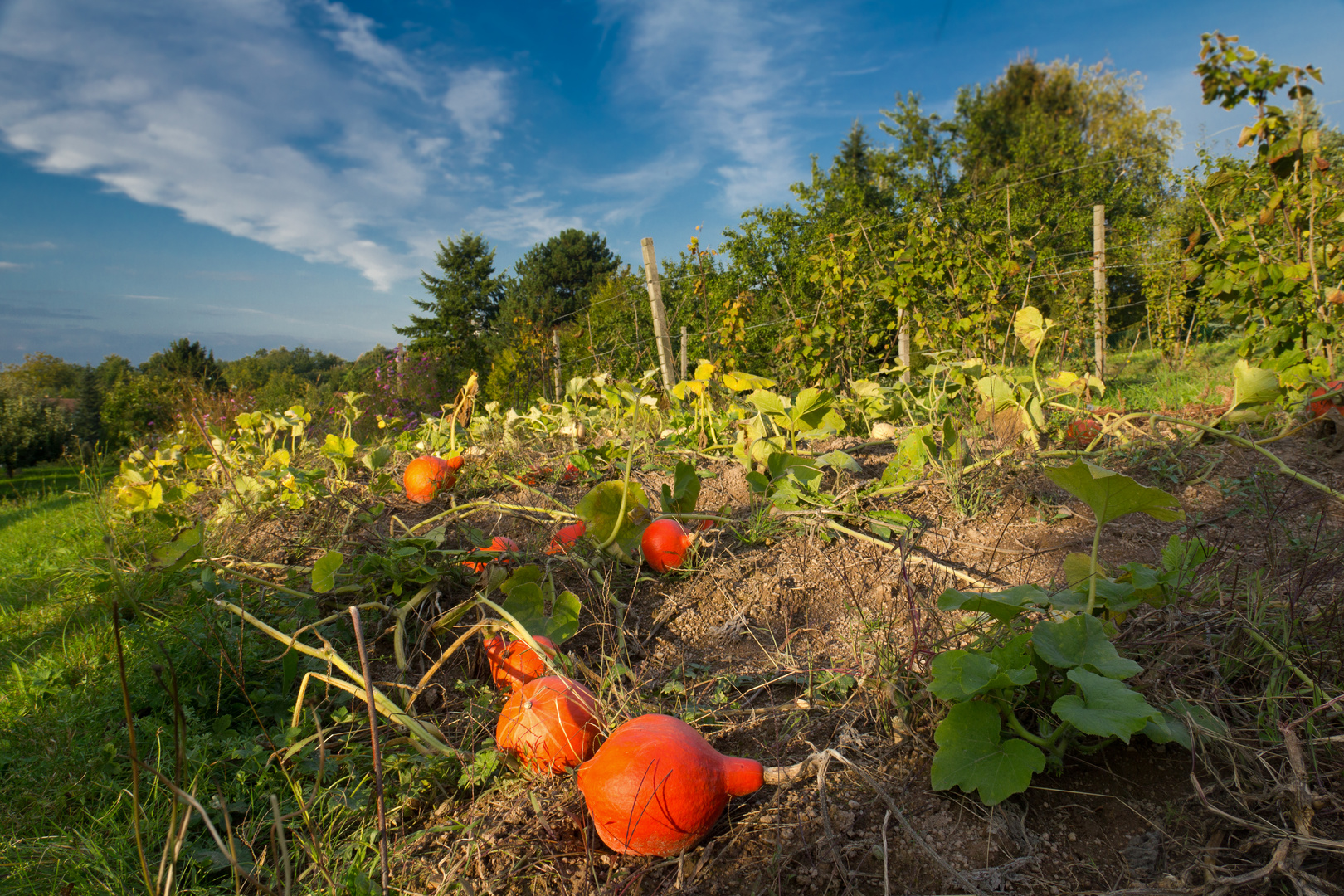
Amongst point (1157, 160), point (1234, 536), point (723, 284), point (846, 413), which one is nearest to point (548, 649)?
point (1234, 536)

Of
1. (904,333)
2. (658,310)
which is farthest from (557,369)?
(904,333)

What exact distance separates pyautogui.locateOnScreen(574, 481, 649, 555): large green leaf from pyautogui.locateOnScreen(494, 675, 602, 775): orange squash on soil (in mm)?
525

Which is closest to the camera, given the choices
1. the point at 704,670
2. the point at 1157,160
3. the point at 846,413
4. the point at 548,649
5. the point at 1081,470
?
the point at 1081,470

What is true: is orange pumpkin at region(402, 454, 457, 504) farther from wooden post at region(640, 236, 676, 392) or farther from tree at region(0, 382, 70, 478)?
tree at region(0, 382, 70, 478)

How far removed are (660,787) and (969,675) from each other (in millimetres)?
415

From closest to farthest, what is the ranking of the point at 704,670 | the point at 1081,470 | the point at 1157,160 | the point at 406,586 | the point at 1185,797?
the point at 1185,797 < the point at 1081,470 < the point at 704,670 < the point at 406,586 < the point at 1157,160

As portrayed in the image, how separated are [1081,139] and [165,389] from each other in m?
28.2

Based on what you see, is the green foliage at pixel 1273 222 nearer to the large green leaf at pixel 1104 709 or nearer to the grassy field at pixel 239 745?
the grassy field at pixel 239 745

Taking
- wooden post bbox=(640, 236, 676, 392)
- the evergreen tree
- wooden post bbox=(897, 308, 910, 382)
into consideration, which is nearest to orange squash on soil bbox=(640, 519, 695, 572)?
wooden post bbox=(897, 308, 910, 382)

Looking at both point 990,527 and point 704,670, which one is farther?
point 990,527

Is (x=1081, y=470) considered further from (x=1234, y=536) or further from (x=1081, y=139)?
(x=1081, y=139)

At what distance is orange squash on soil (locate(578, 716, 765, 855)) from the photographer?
0.82 m

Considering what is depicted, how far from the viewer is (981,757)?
0.82 meters

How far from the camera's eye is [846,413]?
3182 mm
